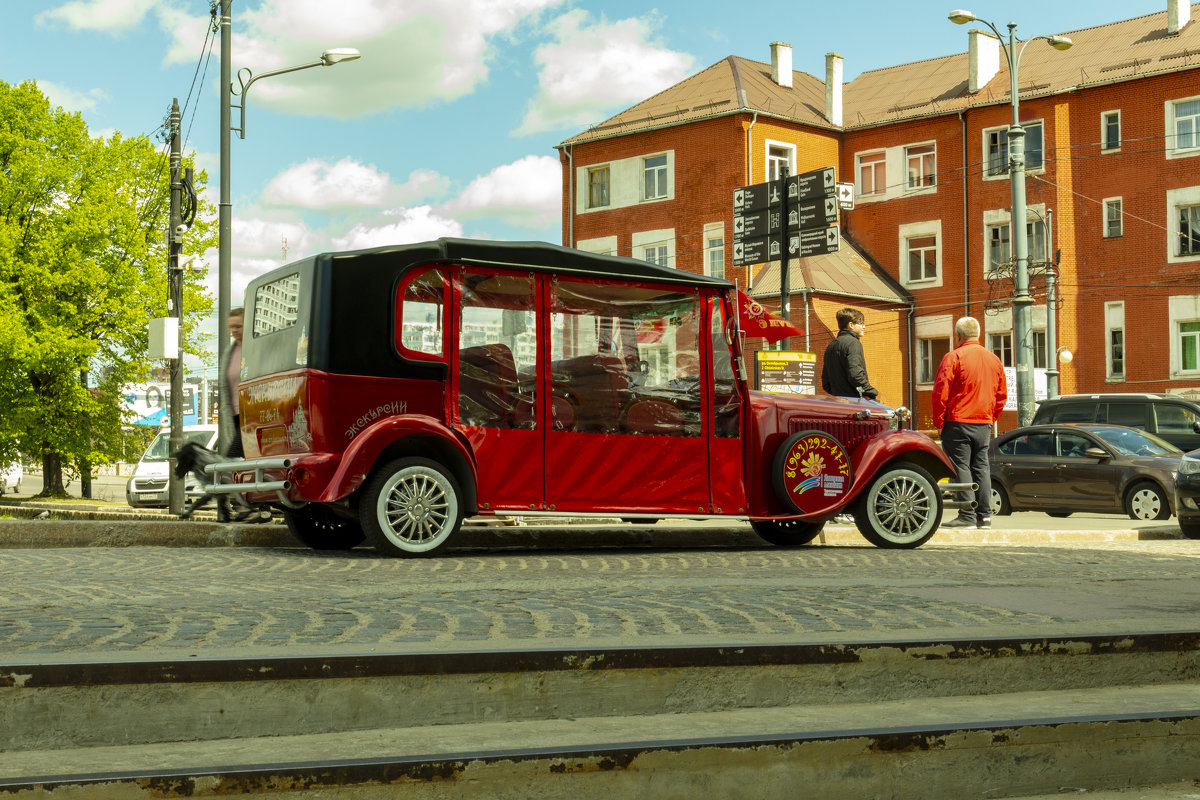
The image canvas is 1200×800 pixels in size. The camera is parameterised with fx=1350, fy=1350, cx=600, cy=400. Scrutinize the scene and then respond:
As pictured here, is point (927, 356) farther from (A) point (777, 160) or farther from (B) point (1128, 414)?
(B) point (1128, 414)

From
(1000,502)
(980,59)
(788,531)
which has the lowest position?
(1000,502)

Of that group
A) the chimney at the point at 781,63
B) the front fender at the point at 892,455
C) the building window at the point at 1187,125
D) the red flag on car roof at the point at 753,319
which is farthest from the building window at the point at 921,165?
the front fender at the point at 892,455

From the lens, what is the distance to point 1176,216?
43406 millimetres

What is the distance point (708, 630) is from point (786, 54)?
5053 cm

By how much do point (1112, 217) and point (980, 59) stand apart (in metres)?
8.02

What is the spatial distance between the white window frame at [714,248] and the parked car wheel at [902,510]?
127ft

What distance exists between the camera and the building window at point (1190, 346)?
1687 inches

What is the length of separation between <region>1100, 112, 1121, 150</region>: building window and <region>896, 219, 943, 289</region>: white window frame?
640 cm

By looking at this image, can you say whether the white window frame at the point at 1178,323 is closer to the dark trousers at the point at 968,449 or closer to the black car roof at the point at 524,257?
the dark trousers at the point at 968,449

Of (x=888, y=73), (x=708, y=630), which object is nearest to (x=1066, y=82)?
(x=888, y=73)

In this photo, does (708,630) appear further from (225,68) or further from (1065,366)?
(1065,366)

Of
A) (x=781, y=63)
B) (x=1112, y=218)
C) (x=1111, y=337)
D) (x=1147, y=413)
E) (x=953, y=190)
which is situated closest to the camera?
(x=1147, y=413)

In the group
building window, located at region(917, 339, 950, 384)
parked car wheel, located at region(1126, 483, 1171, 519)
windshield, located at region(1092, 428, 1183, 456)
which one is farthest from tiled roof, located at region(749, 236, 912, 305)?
parked car wheel, located at region(1126, 483, 1171, 519)

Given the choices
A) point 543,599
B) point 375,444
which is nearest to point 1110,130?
point 375,444
